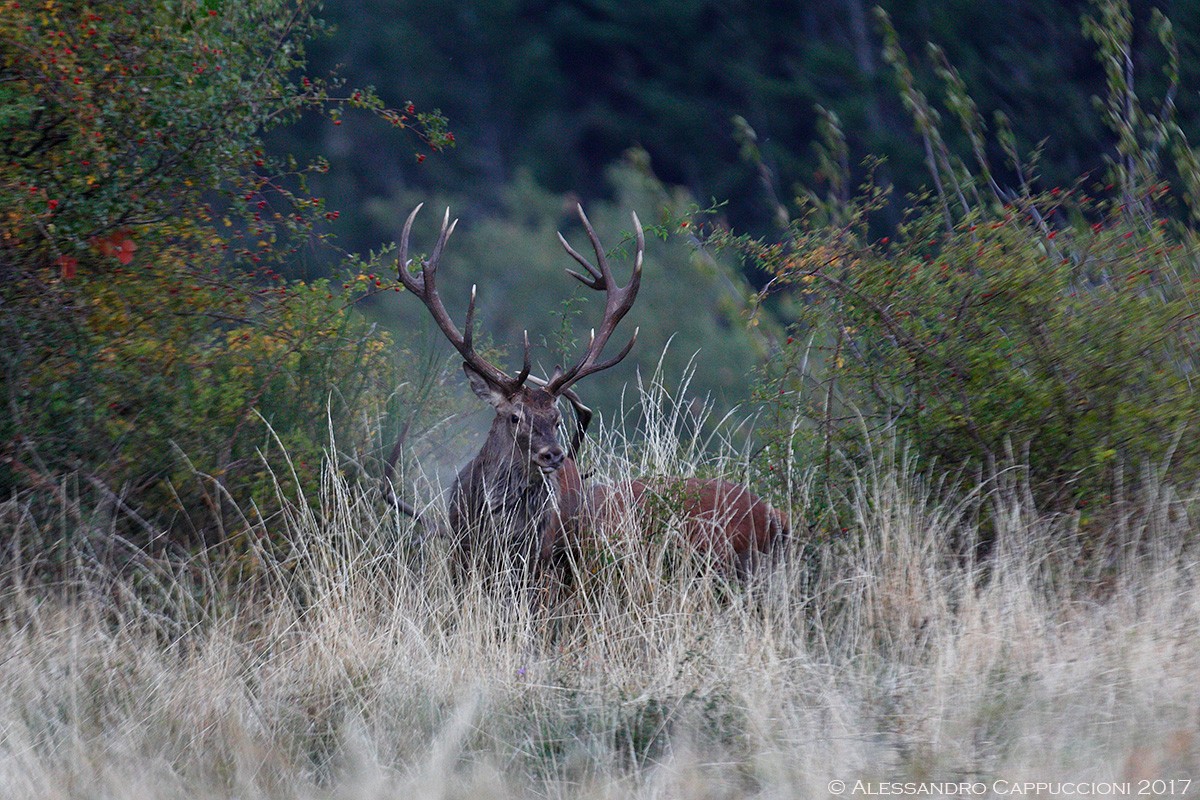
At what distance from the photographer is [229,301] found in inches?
256

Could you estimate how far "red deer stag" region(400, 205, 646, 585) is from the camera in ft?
21.1

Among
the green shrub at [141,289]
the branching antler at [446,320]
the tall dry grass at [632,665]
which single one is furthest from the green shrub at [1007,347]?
the green shrub at [141,289]

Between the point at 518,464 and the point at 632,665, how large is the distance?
5.80 ft

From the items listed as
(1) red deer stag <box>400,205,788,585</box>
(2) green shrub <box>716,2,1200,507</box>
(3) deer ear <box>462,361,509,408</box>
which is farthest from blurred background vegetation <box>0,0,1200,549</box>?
(3) deer ear <box>462,361,509,408</box>

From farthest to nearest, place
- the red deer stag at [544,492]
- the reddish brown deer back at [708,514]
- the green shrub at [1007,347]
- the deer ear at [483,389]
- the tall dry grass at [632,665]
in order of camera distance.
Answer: the deer ear at [483,389]
the red deer stag at [544,492]
the reddish brown deer back at [708,514]
the green shrub at [1007,347]
the tall dry grass at [632,665]

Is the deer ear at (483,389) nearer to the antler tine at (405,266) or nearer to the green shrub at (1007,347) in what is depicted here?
the antler tine at (405,266)

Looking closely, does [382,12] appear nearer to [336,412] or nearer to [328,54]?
[328,54]

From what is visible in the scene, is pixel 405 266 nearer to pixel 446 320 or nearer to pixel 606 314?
pixel 446 320

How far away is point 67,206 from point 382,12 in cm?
1343

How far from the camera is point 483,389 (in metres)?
6.87

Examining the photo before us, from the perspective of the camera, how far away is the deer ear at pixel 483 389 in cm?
677

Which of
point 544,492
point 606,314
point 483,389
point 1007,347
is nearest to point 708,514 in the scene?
point 544,492

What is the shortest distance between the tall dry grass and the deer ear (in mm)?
851

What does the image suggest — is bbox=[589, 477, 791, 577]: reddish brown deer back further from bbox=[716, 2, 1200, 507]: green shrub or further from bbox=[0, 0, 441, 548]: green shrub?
bbox=[0, 0, 441, 548]: green shrub
